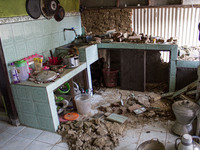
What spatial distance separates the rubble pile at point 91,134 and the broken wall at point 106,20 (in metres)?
2.90

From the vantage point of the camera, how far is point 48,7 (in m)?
4.57

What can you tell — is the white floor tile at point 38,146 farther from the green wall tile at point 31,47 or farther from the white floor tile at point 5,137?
the green wall tile at point 31,47

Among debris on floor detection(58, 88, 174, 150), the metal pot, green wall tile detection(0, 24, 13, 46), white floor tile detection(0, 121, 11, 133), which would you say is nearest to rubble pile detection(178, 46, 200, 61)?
debris on floor detection(58, 88, 174, 150)

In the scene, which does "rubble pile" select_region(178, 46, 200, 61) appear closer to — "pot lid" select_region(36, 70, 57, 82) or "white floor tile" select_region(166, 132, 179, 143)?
"white floor tile" select_region(166, 132, 179, 143)

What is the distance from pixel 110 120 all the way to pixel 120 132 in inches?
18.2

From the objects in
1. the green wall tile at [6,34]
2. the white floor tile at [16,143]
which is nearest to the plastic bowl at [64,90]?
the white floor tile at [16,143]

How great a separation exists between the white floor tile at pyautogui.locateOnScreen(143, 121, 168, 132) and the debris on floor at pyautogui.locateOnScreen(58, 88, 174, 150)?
0.10 meters

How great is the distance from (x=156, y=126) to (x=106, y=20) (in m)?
3.38

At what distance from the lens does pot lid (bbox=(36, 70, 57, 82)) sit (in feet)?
12.1

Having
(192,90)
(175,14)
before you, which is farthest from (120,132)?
(175,14)

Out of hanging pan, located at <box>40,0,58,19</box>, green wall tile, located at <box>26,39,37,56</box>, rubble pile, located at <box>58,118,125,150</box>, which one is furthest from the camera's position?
hanging pan, located at <box>40,0,58,19</box>

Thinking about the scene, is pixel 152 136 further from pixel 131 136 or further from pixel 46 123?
pixel 46 123

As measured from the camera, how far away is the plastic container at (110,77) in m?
5.44

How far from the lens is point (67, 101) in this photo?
180 inches
